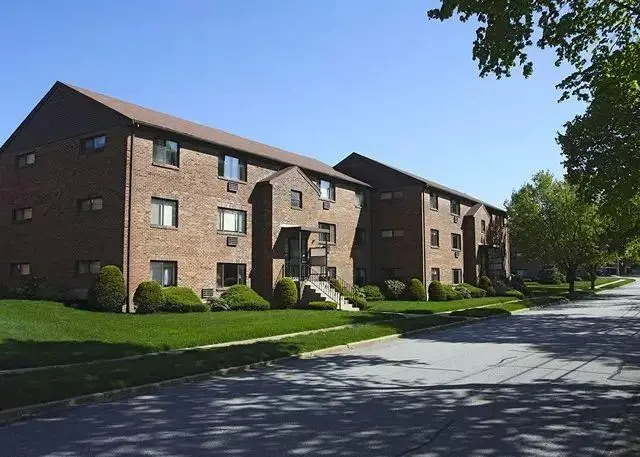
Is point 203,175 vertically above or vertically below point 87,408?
above

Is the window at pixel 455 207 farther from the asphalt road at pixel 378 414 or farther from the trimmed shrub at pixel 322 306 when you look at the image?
the asphalt road at pixel 378 414

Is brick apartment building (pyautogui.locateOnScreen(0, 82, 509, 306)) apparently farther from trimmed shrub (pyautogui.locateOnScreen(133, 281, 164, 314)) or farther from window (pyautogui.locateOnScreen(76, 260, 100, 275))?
trimmed shrub (pyautogui.locateOnScreen(133, 281, 164, 314))

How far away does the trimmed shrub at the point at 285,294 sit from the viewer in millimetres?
27438

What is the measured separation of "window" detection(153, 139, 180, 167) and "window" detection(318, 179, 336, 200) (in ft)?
37.5

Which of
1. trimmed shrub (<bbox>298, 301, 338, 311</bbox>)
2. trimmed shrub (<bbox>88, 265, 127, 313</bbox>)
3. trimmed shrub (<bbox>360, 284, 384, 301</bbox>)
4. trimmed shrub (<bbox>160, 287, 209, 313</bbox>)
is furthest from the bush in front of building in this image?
trimmed shrub (<bbox>360, 284, 384, 301</bbox>)

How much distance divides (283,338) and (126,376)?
259 inches

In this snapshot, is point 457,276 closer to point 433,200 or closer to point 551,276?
point 433,200

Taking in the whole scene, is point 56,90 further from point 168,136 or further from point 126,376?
point 126,376

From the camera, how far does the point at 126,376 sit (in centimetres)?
1020

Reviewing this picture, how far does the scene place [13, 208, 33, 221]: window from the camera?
27922 mm

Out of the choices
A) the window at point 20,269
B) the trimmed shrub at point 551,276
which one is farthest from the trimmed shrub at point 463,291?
the trimmed shrub at point 551,276

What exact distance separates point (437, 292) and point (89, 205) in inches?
876

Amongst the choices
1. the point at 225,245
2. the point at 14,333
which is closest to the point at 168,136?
the point at 225,245

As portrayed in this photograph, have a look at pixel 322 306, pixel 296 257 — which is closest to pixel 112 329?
pixel 322 306
